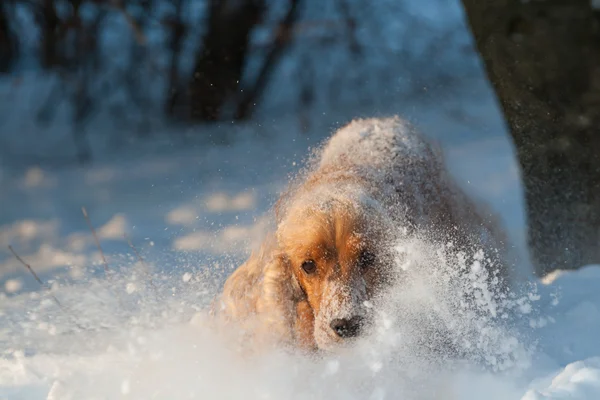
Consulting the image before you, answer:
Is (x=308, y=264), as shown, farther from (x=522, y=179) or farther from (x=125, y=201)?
(x=125, y=201)

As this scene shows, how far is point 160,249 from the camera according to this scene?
552cm

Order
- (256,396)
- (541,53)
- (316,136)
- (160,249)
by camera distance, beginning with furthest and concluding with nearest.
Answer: (316,136), (160,249), (541,53), (256,396)

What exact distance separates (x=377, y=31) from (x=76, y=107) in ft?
12.2

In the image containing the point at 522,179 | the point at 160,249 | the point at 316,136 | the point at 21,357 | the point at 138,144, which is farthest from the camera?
the point at 138,144

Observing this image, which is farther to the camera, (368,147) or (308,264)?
(368,147)

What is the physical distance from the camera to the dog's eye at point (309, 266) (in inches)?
144

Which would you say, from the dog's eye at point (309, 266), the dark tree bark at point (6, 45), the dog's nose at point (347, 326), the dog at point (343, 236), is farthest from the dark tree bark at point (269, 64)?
the dog's nose at point (347, 326)

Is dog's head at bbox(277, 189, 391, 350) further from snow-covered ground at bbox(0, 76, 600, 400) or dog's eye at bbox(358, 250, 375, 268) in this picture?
snow-covered ground at bbox(0, 76, 600, 400)

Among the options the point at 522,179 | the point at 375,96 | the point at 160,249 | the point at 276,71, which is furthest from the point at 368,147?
the point at 375,96

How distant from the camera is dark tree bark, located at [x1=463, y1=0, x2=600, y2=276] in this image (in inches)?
169

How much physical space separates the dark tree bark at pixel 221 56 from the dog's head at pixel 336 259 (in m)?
4.08

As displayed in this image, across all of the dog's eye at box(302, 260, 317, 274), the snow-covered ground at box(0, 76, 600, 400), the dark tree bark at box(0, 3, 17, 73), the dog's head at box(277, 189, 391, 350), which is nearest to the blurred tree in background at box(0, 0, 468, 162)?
the dark tree bark at box(0, 3, 17, 73)

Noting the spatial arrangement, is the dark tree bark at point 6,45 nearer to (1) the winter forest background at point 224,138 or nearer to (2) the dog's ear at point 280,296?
(1) the winter forest background at point 224,138

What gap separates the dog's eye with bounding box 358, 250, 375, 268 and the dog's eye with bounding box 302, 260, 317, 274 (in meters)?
0.27
